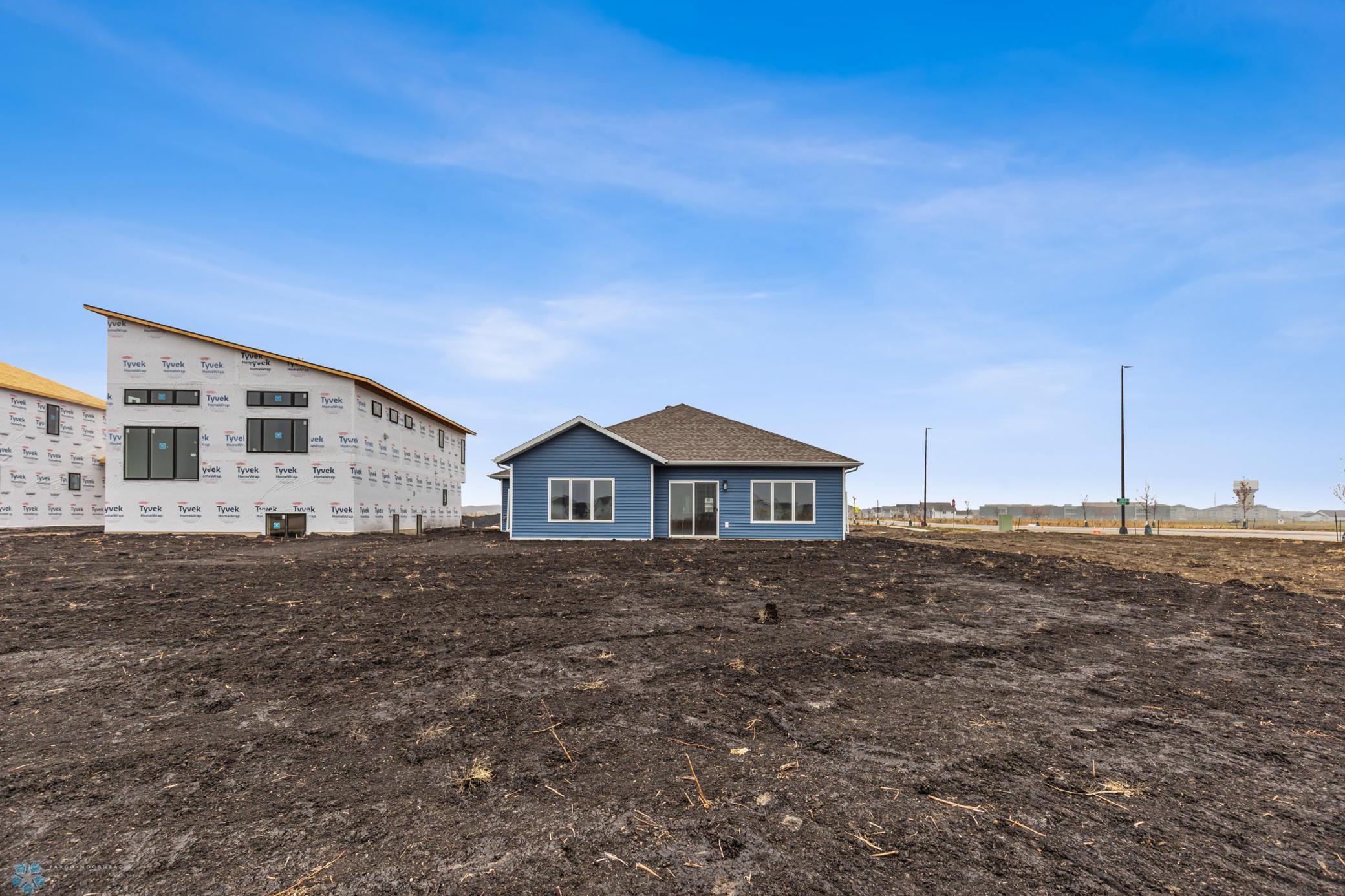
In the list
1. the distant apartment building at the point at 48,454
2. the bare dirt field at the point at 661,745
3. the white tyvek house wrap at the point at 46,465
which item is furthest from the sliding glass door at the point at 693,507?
the white tyvek house wrap at the point at 46,465

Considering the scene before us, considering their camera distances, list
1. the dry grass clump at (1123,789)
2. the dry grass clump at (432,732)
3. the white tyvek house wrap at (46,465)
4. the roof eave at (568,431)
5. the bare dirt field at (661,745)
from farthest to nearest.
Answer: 1. the white tyvek house wrap at (46,465)
2. the roof eave at (568,431)
3. the dry grass clump at (432,732)
4. the dry grass clump at (1123,789)
5. the bare dirt field at (661,745)

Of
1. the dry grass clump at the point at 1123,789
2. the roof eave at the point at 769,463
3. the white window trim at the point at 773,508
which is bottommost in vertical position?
the dry grass clump at the point at 1123,789

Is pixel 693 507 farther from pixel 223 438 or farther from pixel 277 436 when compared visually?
pixel 223 438

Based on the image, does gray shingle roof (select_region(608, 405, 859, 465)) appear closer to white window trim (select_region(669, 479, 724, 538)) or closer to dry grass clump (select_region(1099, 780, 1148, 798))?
white window trim (select_region(669, 479, 724, 538))

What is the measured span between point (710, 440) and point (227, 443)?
19.0 m

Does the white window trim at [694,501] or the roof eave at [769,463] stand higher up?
the roof eave at [769,463]

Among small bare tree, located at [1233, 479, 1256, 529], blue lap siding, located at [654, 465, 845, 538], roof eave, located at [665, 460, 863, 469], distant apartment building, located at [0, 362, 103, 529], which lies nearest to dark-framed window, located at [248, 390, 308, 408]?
distant apartment building, located at [0, 362, 103, 529]

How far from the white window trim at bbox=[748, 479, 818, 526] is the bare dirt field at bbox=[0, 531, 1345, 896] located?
13.6 meters

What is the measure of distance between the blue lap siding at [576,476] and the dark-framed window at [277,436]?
8946 mm

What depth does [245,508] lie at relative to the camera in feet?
79.6

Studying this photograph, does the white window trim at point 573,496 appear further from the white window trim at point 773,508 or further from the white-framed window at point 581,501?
the white window trim at point 773,508

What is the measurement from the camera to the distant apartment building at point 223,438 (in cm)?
2417

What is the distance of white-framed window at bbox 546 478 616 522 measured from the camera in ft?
75.8

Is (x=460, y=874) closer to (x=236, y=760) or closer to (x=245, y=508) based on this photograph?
(x=236, y=760)
